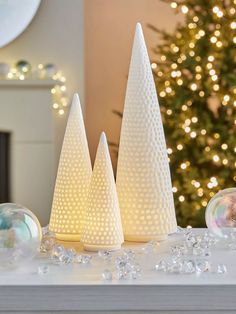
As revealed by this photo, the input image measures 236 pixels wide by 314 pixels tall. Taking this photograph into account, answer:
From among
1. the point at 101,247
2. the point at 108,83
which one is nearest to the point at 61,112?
the point at 108,83

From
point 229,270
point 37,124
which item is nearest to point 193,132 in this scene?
point 37,124

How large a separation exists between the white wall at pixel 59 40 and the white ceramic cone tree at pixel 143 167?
8.14ft

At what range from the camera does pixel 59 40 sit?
3574 millimetres

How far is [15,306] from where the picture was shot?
32.0 inches

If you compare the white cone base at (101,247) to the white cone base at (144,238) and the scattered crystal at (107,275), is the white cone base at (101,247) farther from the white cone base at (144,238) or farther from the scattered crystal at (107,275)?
the scattered crystal at (107,275)

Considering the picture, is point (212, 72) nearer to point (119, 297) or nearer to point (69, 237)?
point (69, 237)

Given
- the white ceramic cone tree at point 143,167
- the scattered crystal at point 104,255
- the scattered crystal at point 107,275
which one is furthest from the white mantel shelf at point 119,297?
the white ceramic cone tree at point 143,167

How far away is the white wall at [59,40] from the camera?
11.7 ft

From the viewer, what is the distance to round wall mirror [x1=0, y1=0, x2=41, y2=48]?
3471mm

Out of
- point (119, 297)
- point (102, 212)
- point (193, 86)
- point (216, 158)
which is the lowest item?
point (119, 297)

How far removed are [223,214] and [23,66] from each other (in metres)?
2.57

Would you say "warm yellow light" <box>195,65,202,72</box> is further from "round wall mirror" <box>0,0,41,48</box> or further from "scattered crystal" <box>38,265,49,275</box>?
"scattered crystal" <box>38,265,49,275</box>

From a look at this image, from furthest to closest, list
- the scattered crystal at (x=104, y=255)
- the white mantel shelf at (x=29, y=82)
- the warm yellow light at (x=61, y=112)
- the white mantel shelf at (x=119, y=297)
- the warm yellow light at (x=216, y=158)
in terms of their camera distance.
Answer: the warm yellow light at (x=61, y=112) → the white mantel shelf at (x=29, y=82) → the warm yellow light at (x=216, y=158) → the scattered crystal at (x=104, y=255) → the white mantel shelf at (x=119, y=297)

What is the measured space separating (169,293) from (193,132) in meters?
2.34
